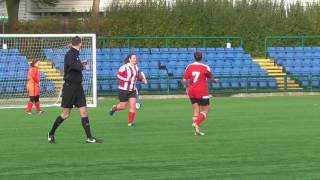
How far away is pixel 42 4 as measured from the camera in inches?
1956

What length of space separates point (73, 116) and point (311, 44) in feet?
81.0

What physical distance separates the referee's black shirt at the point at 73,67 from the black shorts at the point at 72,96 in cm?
10

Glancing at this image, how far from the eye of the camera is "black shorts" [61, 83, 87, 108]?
1415 cm

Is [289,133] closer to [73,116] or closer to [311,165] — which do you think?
[311,165]

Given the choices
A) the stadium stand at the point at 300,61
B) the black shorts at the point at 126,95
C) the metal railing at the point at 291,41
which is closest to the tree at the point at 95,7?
the metal railing at the point at 291,41

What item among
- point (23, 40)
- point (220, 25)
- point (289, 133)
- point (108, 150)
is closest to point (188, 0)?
point (220, 25)

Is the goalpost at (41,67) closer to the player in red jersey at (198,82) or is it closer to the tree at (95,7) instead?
the player in red jersey at (198,82)

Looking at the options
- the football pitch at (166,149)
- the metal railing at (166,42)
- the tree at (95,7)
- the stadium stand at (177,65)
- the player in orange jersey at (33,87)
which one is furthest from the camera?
the tree at (95,7)

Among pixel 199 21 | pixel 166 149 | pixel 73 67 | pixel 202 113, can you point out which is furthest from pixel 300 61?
pixel 166 149

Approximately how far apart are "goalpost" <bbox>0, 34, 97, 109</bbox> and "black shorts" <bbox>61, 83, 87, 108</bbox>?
1398 centimetres

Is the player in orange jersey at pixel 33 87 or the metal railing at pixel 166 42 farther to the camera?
the metal railing at pixel 166 42

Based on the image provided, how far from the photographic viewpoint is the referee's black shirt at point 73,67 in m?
14.0

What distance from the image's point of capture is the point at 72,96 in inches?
557

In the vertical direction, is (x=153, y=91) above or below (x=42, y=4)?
below
